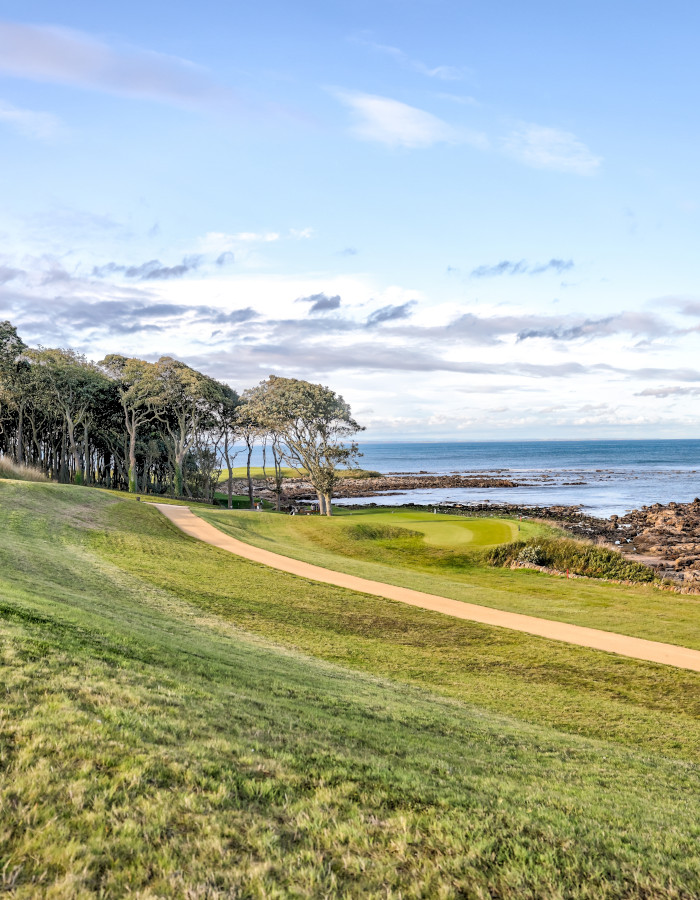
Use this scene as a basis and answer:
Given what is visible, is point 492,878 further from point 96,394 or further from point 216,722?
point 96,394

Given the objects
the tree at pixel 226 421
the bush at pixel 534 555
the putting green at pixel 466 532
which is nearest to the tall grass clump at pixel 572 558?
the bush at pixel 534 555

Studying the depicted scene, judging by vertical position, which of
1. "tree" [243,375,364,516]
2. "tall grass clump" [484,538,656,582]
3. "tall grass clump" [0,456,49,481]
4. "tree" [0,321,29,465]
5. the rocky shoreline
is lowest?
the rocky shoreline

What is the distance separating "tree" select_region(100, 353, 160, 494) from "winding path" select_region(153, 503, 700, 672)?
2845 cm

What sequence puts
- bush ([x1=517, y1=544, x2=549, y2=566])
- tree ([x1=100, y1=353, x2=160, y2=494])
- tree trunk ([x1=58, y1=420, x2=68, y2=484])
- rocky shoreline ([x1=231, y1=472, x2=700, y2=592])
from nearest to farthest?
bush ([x1=517, y1=544, x2=549, y2=566]) < rocky shoreline ([x1=231, y1=472, x2=700, y2=592]) < tree ([x1=100, y1=353, x2=160, y2=494]) < tree trunk ([x1=58, y1=420, x2=68, y2=484])

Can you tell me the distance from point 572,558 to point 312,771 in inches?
1000

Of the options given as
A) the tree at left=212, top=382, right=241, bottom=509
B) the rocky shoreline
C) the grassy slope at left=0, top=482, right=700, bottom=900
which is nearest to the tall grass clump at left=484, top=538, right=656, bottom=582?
the rocky shoreline

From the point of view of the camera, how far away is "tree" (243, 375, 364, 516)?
168 feet

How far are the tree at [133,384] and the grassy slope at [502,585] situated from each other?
1824 cm

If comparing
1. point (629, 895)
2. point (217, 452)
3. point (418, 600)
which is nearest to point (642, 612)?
point (418, 600)

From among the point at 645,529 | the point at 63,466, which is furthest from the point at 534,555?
the point at 63,466

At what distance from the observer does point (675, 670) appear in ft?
40.7

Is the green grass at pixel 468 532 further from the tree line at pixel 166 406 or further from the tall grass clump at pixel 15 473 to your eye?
the tall grass clump at pixel 15 473

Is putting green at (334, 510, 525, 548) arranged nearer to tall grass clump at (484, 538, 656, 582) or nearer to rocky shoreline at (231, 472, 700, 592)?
tall grass clump at (484, 538, 656, 582)

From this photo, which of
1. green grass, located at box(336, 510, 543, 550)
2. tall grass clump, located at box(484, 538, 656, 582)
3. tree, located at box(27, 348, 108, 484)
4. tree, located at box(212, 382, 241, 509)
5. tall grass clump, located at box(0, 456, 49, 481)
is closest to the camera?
tall grass clump, located at box(484, 538, 656, 582)
